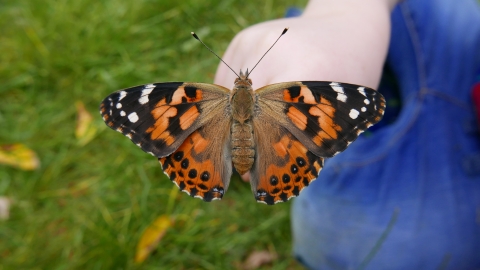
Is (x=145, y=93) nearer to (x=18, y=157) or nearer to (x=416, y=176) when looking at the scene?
(x=416, y=176)

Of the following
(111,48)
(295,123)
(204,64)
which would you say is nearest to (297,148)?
(295,123)

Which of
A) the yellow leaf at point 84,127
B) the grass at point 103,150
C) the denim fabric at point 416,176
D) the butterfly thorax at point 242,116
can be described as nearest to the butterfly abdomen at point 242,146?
the butterfly thorax at point 242,116

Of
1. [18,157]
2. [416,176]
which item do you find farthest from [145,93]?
[18,157]

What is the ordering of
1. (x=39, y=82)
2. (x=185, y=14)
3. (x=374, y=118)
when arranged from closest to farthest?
1. (x=374, y=118)
2. (x=39, y=82)
3. (x=185, y=14)

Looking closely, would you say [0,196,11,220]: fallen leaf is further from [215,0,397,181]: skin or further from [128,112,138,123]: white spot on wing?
[215,0,397,181]: skin

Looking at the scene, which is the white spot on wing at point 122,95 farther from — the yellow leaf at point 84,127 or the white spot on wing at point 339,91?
the yellow leaf at point 84,127

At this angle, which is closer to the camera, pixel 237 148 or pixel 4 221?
pixel 237 148

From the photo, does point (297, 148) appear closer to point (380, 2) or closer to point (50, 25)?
point (380, 2)
